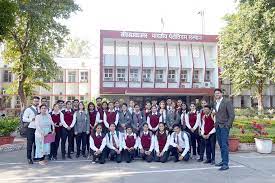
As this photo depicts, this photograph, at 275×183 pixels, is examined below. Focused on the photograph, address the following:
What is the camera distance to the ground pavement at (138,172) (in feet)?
25.8

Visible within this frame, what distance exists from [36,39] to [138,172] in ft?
A: 48.8

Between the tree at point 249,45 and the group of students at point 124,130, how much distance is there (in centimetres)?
1767

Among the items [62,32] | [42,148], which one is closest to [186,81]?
[62,32]

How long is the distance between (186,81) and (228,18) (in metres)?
7.50

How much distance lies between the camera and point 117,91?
33125 mm

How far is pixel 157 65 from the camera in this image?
1395 inches

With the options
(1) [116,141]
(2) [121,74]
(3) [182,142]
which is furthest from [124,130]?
(2) [121,74]

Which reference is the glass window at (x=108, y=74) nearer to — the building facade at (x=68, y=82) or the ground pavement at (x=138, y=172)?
the building facade at (x=68, y=82)

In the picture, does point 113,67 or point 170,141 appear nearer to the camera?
point 170,141

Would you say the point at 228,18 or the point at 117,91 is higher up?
the point at 228,18

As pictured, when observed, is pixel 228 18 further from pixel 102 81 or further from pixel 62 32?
pixel 62 32

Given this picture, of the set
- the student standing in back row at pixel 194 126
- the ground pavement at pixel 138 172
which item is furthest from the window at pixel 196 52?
the ground pavement at pixel 138 172

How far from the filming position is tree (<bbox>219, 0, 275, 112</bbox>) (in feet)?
88.6

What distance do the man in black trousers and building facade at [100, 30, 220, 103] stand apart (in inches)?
957
